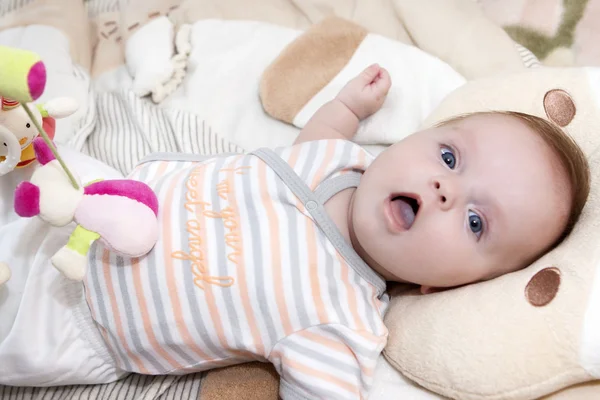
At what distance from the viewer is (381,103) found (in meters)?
1.26

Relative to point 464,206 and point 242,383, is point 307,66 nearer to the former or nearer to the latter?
point 464,206

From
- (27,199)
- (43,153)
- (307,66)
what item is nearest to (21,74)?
(27,199)

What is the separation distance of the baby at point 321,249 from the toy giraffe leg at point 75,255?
6.5 inches

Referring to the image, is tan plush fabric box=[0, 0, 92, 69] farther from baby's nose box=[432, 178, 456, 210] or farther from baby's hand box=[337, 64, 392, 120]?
baby's nose box=[432, 178, 456, 210]

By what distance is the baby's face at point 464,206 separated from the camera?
90cm

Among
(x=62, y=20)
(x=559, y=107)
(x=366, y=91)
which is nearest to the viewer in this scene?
(x=559, y=107)

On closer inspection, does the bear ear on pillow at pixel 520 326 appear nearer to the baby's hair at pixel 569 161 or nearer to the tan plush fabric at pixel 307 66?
the baby's hair at pixel 569 161

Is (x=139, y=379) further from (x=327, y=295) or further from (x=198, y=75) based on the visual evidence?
(x=198, y=75)

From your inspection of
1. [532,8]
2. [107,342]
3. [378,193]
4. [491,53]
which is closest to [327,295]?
[378,193]

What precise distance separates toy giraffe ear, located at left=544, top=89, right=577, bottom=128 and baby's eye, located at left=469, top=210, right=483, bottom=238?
287mm

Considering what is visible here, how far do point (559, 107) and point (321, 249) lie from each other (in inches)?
19.9

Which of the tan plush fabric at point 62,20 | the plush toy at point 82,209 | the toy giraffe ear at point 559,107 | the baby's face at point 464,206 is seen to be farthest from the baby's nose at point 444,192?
the tan plush fabric at point 62,20

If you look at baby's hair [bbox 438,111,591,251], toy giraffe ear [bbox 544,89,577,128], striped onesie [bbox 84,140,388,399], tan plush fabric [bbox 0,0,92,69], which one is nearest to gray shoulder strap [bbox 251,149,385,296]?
striped onesie [bbox 84,140,388,399]

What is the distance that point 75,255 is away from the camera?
79 cm
